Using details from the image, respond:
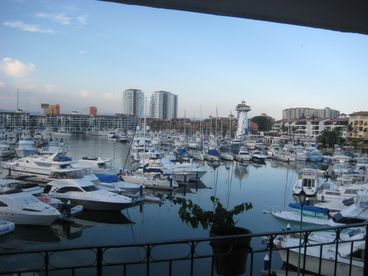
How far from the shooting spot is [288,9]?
7.60 ft

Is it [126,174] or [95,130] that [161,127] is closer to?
[95,130]

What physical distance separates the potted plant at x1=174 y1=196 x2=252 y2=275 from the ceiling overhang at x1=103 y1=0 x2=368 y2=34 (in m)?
1.41

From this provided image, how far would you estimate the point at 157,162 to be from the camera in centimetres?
2772

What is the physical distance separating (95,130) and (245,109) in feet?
152

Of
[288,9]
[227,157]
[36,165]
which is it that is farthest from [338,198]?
[227,157]

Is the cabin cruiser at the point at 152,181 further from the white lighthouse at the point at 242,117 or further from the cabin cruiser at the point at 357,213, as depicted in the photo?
the white lighthouse at the point at 242,117

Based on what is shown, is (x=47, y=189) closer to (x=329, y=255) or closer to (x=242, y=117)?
(x=329, y=255)

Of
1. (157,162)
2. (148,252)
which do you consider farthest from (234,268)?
(157,162)

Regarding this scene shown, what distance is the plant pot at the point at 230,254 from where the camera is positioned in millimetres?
2586

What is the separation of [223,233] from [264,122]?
98.9 meters

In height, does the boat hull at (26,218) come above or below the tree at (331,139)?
below

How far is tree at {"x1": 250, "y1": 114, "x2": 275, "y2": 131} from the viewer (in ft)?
326

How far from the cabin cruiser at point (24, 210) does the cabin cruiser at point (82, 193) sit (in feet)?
8.83

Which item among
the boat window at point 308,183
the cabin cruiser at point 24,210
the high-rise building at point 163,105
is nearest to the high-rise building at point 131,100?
the high-rise building at point 163,105
